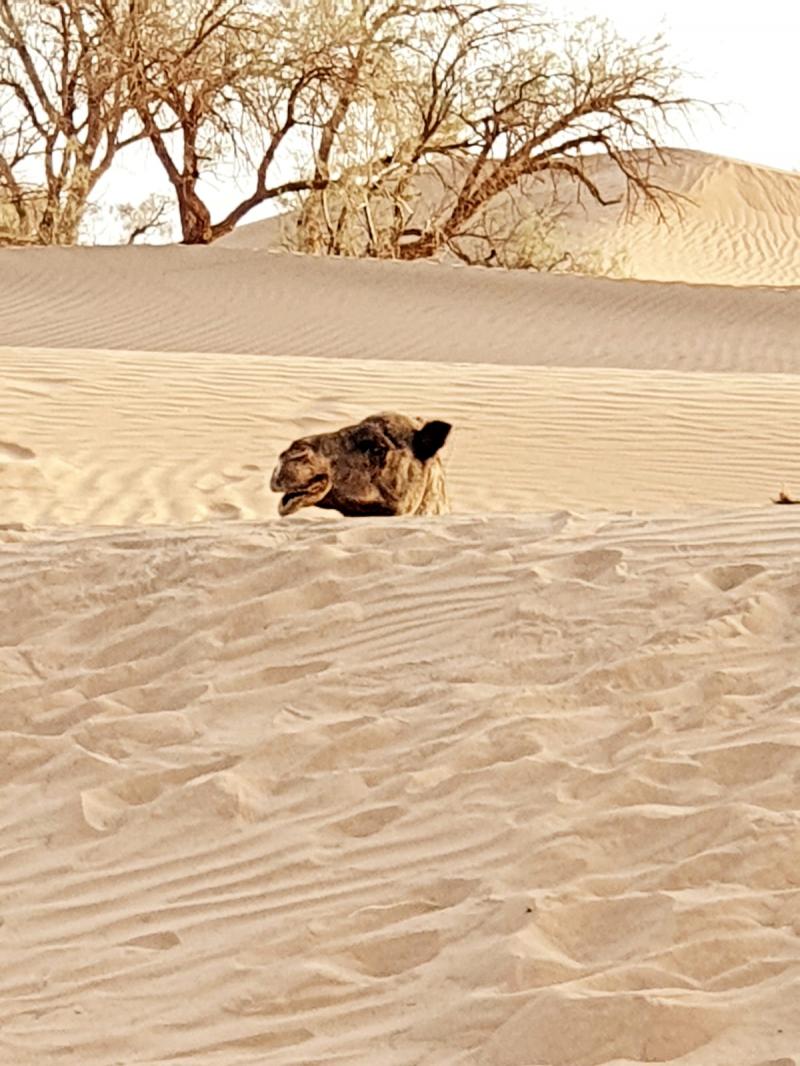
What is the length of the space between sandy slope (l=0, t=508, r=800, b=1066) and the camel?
1.17m

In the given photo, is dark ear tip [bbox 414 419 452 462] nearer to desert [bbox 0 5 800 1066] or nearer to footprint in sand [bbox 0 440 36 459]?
desert [bbox 0 5 800 1066]

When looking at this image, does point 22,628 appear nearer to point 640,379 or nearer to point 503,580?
point 503,580

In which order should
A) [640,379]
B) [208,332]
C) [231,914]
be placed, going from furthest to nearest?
1. [208,332]
2. [640,379]
3. [231,914]

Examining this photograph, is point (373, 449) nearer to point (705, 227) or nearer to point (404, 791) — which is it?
point (404, 791)

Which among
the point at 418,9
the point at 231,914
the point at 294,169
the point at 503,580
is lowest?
the point at 231,914

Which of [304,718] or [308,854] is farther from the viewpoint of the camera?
[304,718]

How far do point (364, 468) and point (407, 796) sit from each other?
374cm

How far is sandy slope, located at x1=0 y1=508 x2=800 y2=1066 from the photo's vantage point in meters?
3.35

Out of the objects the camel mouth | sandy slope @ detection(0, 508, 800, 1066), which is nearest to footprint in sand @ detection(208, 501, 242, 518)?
the camel mouth

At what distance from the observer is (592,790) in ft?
14.1

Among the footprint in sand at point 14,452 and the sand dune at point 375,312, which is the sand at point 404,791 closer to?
the footprint in sand at point 14,452

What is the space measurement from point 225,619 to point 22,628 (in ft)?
2.37

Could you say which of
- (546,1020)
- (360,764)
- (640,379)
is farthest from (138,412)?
(546,1020)

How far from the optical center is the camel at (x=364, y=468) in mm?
8070
